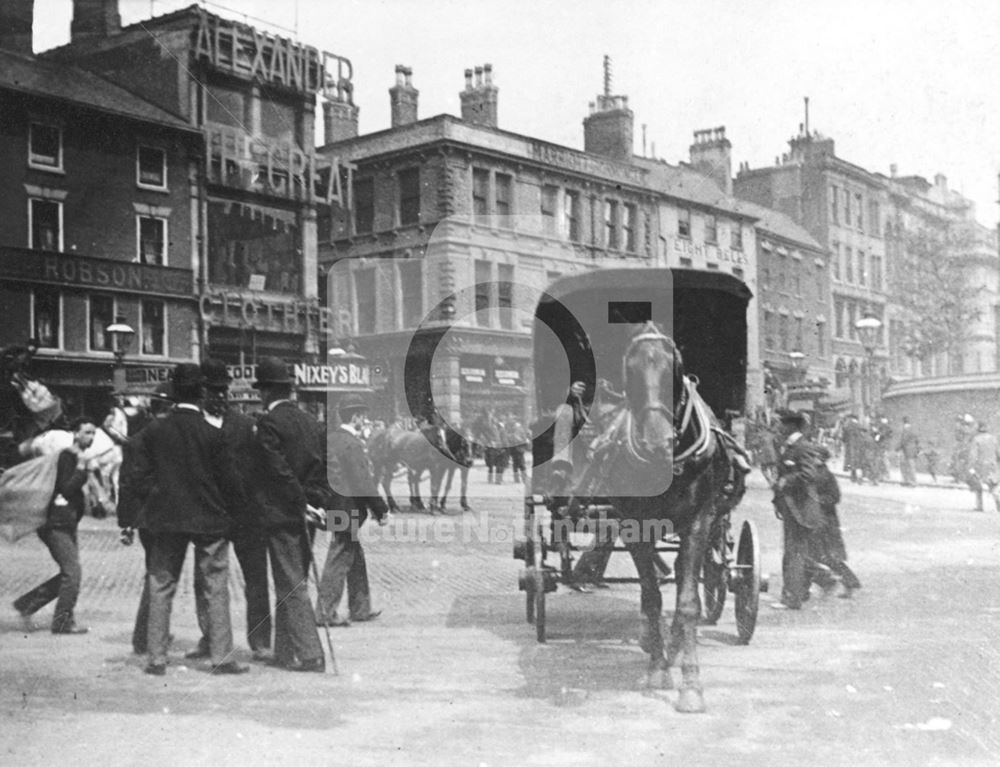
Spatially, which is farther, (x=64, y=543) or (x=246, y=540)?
(x=64, y=543)

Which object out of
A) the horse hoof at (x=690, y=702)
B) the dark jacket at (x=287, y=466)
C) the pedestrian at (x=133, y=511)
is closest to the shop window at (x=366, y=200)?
the pedestrian at (x=133, y=511)

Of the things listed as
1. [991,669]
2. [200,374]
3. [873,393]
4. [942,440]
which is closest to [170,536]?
[200,374]

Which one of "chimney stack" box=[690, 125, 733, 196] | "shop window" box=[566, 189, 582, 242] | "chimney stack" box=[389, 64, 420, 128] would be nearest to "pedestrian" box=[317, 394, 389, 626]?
"shop window" box=[566, 189, 582, 242]

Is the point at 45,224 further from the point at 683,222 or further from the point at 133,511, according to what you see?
the point at 683,222

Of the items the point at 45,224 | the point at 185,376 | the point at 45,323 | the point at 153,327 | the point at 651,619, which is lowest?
the point at 651,619

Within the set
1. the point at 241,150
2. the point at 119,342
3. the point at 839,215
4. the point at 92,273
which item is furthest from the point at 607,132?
the point at 119,342

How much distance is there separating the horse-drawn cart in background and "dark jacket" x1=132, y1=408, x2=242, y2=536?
233cm

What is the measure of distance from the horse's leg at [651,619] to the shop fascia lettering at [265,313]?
1611 centimetres

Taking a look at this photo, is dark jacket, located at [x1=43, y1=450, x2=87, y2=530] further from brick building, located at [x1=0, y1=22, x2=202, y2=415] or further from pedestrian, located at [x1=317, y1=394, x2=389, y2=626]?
brick building, located at [x1=0, y1=22, x2=202, y2=415]

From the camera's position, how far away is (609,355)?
782 cm

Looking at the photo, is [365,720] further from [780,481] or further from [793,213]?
[793,213]

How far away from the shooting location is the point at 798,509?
384 inches

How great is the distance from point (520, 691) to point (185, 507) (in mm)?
2487

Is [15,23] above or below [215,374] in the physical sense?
above
